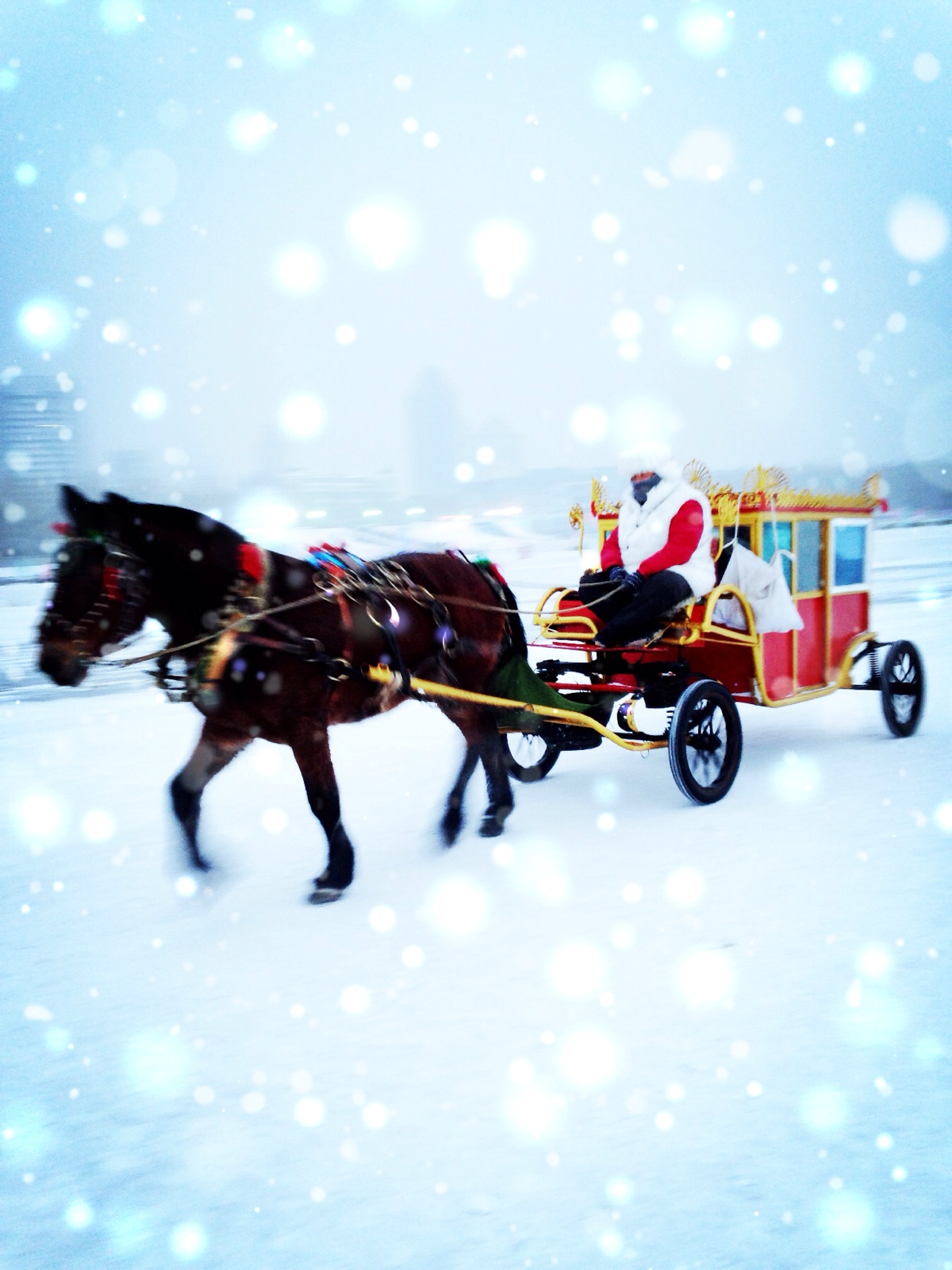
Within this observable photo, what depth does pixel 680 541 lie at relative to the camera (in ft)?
15.5

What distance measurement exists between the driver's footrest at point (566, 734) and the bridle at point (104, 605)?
7.87 ft

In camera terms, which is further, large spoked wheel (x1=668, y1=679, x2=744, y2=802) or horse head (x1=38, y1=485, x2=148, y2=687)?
large spoked wheel (x1=668, y1=679, x2=744, y2=802)

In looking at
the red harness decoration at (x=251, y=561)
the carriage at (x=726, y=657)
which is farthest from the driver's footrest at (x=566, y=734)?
the red harness decoration at (x=251, y=561)

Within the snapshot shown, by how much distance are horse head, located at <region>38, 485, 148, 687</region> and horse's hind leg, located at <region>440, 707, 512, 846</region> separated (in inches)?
70.1

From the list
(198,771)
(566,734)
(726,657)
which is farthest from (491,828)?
(726,657)

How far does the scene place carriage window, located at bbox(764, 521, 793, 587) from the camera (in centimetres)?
548

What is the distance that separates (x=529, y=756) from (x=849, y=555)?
2.54m

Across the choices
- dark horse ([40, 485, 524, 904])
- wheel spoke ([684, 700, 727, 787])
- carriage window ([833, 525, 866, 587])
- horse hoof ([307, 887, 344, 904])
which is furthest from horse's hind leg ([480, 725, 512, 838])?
carriage window ([833, 525, 866, 587])

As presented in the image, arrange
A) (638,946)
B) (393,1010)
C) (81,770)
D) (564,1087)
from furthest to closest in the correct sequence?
(81,770) < (638,946) < (393,1010) < (564,1087)

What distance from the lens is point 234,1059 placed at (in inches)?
100.0

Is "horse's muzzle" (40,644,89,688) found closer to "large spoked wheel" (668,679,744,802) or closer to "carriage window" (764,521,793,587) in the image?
"large spoked wheel" (668,679,744,802)

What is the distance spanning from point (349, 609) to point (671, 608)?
5.91 feet

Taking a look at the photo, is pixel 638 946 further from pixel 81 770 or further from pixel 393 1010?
pixel 81 770

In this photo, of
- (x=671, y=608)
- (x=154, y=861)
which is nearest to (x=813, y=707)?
(x=671, y=608)
